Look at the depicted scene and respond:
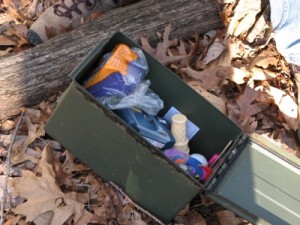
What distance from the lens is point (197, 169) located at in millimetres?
2109

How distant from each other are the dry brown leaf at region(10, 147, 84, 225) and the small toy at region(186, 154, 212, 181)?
513mm

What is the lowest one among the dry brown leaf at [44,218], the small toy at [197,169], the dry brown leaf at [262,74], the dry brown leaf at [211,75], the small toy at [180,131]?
the dry brown leaf at [44,218]

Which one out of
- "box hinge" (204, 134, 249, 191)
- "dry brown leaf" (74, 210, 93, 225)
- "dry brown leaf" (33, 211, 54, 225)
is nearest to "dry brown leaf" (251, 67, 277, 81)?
"box hinge" (204, 134, 249, 191)

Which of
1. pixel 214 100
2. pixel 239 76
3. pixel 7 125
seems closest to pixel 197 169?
pixel 214 100

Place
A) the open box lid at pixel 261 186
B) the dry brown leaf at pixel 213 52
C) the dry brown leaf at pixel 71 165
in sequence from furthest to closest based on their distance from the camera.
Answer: the dry brown leaf at pixel 213 52 → the dry brown leaf at pixel 71 165 → the open box lid at pixel 261 186

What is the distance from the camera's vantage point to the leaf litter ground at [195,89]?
7.13 ft

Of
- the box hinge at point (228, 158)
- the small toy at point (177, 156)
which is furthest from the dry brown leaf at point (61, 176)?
the box hinge at point (228, 158)

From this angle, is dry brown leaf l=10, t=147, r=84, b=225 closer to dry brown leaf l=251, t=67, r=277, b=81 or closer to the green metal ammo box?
the green metal ammo box

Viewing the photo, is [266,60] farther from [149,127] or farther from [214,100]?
[149,127]

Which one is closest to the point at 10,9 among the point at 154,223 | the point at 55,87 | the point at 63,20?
the point at 63,20

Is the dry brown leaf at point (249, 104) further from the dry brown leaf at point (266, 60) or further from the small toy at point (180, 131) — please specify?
the small toy at point (180, 131)

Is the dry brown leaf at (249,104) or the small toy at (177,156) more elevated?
the dry brown leaf at (249,104)

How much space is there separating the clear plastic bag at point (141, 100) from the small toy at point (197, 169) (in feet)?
0.97

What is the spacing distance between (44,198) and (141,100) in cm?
61
